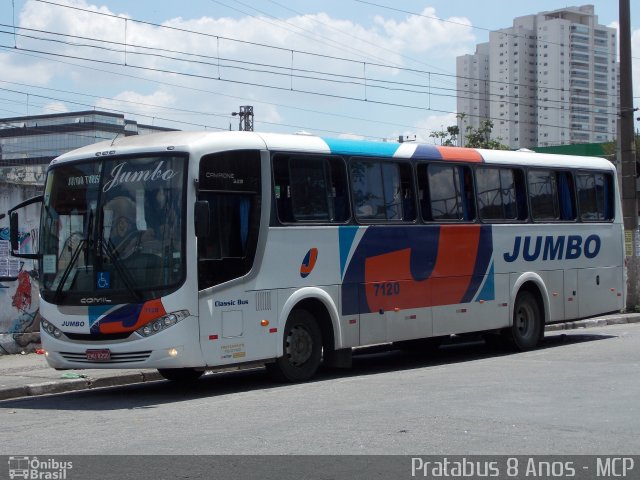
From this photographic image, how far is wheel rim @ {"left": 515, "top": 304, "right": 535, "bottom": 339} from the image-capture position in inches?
683

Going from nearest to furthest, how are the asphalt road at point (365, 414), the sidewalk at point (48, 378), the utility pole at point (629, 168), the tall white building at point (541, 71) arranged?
the asphalt road at point (365, 414), the sidewalk at point (48, 378), the utility pole at point (629, 168), the tall white building at point (541, 71)

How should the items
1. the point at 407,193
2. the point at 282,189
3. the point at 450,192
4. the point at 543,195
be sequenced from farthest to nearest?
the point at 543,195 < the point at 450,192 < the point at 407,193 < the point at 282,189

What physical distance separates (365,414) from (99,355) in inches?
146

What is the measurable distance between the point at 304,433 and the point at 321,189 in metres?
5.32

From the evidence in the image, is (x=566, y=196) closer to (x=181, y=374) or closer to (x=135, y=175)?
(x=181, y=374)

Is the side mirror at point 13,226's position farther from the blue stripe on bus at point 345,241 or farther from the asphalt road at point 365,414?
the blue stripe on bus at point 345,241

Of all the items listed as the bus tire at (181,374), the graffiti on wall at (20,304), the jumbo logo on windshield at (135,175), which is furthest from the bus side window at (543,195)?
the graffiti on wall at (20,304)

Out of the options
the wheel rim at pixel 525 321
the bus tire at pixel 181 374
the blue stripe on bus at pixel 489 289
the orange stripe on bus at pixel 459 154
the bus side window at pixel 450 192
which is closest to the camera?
the bus tire at pixel 181 374

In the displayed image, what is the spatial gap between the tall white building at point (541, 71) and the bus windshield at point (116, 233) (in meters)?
105

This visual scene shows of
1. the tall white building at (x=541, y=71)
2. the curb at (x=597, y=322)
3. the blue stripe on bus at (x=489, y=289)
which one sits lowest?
the curb at (x=597, y=322)

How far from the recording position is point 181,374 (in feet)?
45.1
